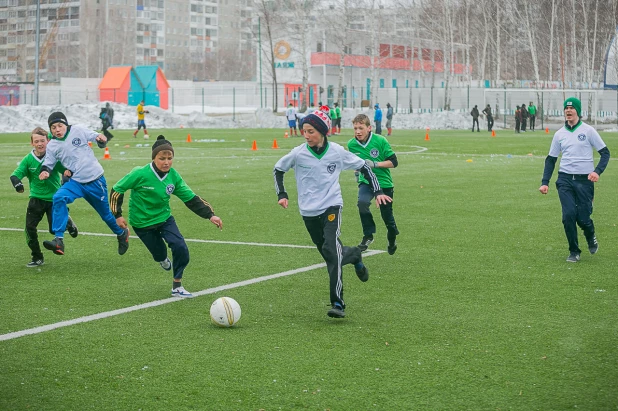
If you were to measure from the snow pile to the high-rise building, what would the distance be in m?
36.4

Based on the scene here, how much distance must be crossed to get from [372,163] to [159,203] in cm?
314

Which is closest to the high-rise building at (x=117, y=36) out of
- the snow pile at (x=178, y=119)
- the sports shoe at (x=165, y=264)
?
the snow pile at (x=178, y=119)

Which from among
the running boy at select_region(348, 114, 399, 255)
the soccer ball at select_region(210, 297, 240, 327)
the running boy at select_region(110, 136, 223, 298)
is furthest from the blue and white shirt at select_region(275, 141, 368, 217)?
the running boy at select_region(348, 114, 399, 255)

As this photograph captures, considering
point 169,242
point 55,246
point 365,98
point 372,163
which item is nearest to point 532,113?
point 365,98

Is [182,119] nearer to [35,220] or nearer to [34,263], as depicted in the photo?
[35,220]

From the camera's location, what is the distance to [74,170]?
37.7ft

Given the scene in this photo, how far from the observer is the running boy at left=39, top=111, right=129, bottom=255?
11.2 m

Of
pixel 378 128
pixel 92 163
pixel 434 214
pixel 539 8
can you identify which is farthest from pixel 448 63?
pixel 92 163

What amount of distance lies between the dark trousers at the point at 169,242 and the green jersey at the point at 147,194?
8cm

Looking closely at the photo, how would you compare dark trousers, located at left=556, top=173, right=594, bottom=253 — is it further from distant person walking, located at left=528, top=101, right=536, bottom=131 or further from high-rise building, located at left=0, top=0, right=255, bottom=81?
high-rise building, located at left=0, top=0, right=255, bottom=81

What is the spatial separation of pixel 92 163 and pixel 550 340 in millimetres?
6653

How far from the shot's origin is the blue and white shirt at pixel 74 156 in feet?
37.4

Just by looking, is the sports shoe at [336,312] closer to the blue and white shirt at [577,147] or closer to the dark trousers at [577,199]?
the dark trousers at [577,199]

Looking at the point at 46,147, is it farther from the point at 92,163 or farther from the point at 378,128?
the point at 378,128
